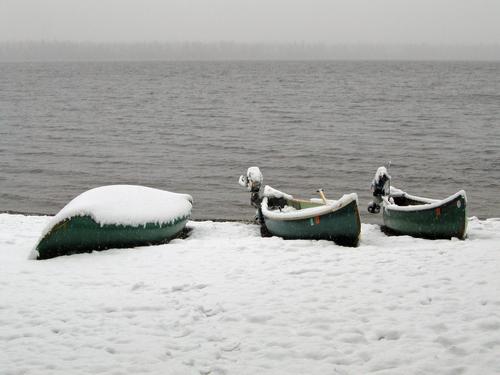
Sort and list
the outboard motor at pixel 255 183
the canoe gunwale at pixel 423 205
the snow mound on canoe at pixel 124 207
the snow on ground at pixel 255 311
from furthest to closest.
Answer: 1. the outboard motor at pixel 255 183
2. the canoe gunwale at pixel 423 205
3. the snow mound on canoe at pixel 124 207
4. the snow on ground at pixel 255 311

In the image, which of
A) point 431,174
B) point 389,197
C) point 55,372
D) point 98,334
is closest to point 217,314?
point 98,334

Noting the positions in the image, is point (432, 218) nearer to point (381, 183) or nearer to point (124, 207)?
point (381, 183)

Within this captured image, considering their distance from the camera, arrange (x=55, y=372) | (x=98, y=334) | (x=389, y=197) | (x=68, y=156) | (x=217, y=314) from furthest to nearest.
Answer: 1. (x=68, y=156)
2. (x=389, y=197)
3. (x=217, y=314)
4. (x=98, y=334)
5. (x=55, y=372)

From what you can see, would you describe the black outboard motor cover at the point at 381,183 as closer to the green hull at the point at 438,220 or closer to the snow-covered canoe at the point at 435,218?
the snow-covered canoe at the point at 435,218

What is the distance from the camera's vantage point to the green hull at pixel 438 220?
438 inches

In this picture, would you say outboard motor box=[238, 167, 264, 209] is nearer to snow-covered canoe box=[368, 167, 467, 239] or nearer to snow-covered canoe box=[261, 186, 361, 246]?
snow-covered canoe box=[261, 186, 361, 246]

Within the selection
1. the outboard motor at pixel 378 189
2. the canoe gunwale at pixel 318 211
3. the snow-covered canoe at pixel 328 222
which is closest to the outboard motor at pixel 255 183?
the canoe gunwale at pixel 318 211

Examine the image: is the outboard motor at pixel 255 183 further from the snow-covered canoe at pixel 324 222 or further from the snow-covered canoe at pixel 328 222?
the snow-covered canoe at pixel 328 222

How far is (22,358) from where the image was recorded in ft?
18.3

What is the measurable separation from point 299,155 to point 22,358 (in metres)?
23.8

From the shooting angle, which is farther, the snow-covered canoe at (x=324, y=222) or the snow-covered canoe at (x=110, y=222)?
the snow-covered canoe at (x=324, y=222)

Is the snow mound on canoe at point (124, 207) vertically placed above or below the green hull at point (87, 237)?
above

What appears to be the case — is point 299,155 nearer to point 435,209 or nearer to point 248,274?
point 435,209

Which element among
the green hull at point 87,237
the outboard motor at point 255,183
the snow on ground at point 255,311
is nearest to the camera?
the snow on ground at point 255,311
